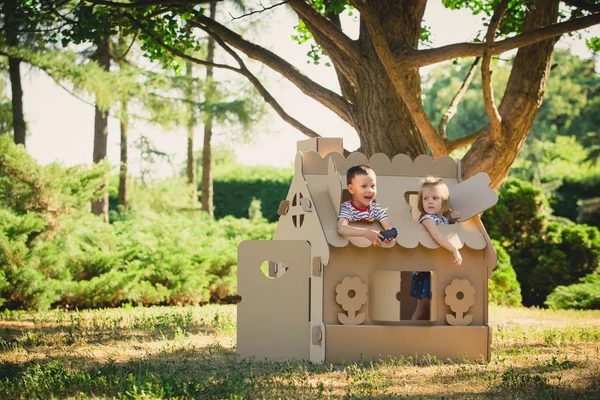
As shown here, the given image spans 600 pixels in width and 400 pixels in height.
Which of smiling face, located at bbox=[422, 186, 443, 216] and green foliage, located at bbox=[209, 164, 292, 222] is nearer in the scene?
smiling face, located at bbox=[422, 186, 443, 216]

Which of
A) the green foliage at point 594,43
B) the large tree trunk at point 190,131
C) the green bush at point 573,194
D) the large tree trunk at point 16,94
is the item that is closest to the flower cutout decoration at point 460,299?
the green foliage at point 594,43

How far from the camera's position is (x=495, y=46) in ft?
23.7

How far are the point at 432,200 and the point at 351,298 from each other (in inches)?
41.8

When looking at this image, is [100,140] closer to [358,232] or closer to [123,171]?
[123,171]

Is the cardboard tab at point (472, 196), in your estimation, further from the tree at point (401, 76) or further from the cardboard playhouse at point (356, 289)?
the tree at point (401, 76)

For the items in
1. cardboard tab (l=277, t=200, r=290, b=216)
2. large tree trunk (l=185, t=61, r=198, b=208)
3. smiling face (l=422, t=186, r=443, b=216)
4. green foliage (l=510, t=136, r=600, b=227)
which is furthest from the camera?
green foliage (l=510, t=136, r=600, b=227)

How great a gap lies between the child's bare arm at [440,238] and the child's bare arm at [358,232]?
0.49 meters

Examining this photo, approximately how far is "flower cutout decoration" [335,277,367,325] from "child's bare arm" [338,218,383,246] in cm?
34

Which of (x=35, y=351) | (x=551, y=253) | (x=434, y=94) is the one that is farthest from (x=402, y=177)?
(x=434, y=94)

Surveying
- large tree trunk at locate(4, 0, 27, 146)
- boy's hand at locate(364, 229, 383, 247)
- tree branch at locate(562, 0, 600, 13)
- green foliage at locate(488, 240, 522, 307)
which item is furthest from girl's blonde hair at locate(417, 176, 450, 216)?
large tree trunk at locate(4, 0, 27, 146)

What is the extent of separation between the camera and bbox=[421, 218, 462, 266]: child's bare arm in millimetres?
5320

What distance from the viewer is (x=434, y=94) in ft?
158

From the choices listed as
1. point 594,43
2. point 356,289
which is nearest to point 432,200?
point 356,289

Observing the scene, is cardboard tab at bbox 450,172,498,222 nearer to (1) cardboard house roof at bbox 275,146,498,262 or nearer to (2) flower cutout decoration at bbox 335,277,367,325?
(1) cardboard house roof at bbox 275,146,498,262
